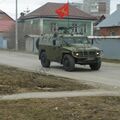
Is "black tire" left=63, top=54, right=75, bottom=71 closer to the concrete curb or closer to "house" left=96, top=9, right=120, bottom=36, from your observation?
the concrete curb

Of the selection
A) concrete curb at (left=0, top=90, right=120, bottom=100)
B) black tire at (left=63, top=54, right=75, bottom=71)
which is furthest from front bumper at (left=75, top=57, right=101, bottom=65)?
concrete curb at (left=0, top=90, right=120, bottom=100)

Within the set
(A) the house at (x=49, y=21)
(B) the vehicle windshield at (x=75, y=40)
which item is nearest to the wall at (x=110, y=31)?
(A) the house at (x=49, y=21)

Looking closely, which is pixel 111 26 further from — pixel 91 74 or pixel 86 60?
pixel 91 74

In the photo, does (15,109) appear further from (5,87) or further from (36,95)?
(5,87)

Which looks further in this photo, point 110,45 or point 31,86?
point 110,45

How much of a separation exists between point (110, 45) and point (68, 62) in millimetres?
15357

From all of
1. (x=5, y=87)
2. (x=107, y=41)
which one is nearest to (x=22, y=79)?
(x=5, y=87)

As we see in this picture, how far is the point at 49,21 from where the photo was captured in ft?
237

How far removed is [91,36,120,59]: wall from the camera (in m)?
37.7

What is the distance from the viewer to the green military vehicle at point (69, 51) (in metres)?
24.0

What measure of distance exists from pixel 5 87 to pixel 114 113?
5.62 m

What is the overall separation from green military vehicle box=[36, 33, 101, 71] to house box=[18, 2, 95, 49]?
4166 cm

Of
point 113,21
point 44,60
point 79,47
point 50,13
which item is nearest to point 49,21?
point 50,13

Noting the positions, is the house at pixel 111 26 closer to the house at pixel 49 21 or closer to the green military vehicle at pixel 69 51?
the house at pixel 49 21
